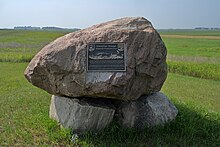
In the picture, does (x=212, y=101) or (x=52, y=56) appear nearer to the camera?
(x=52, y=56)

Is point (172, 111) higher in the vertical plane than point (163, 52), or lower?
lower

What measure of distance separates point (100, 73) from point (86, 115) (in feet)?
2.65

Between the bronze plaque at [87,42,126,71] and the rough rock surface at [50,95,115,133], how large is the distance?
691 mm

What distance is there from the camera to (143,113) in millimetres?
5250

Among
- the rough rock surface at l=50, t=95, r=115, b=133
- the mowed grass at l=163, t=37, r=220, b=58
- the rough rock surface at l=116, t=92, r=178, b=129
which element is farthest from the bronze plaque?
the mowed grass at l=163, t=37, r=220, b=58

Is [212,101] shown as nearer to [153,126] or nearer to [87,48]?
[153,126]

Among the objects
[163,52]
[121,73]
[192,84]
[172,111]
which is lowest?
[192,84]

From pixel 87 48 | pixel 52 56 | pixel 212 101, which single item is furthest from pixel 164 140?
pixel 212 101

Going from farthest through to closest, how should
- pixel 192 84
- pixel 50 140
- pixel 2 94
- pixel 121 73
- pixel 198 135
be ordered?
1. pixel 192 84
2. pixel 2 94
3. pixel 198 135
4. pixel 50 140
5. pixel 121 73

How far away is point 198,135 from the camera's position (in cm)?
519

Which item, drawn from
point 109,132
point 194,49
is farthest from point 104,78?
point 194,49

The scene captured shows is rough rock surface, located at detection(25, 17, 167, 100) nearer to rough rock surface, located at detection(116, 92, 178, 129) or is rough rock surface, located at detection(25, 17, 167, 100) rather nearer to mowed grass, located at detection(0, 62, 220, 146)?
rough rock surface, located at detection(116, 92, 178, 129)

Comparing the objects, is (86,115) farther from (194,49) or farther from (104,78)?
(194,49)

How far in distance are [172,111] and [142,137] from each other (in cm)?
95
